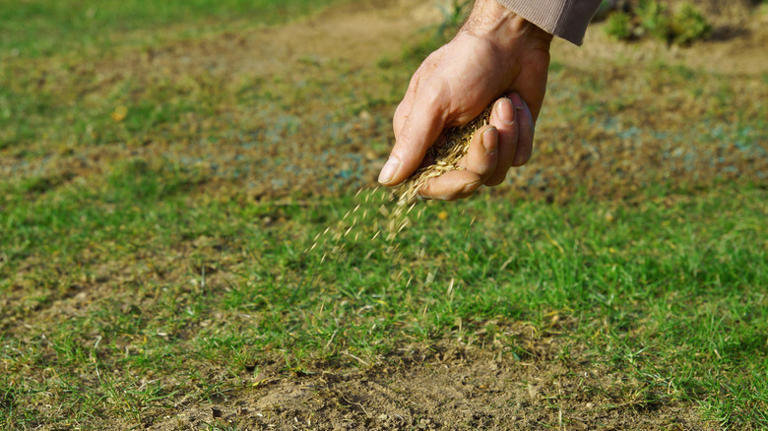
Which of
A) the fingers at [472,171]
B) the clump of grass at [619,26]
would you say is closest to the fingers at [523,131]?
the fingers at [472,171]

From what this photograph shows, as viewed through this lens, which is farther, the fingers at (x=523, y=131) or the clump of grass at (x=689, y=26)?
the clump of grass at (x=689, y=26)

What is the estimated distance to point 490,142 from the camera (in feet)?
7.89

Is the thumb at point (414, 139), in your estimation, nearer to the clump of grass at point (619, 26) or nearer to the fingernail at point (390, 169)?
the fingernail at point (390, 169)

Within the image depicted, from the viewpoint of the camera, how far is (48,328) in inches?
121

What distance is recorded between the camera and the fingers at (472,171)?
241cm

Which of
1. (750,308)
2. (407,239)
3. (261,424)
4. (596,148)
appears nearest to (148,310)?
(261,424)

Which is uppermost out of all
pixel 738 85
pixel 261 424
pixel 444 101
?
pixel 444 101

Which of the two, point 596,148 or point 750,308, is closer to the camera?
point 750,308

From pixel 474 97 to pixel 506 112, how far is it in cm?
13

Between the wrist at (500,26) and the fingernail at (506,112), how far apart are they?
201 mm

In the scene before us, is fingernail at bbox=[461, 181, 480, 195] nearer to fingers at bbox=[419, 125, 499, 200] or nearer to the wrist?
fingers at bbox=[419, 125, 499, 200]

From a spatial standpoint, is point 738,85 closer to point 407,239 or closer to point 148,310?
point 407,239

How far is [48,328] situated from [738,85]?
215 inches

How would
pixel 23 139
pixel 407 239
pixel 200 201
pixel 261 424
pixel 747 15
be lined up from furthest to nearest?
1. pixel 747 15
2. pixel 23 139
3. pixel 200 201
4. pixel 407 239
5. pixel 261 424
